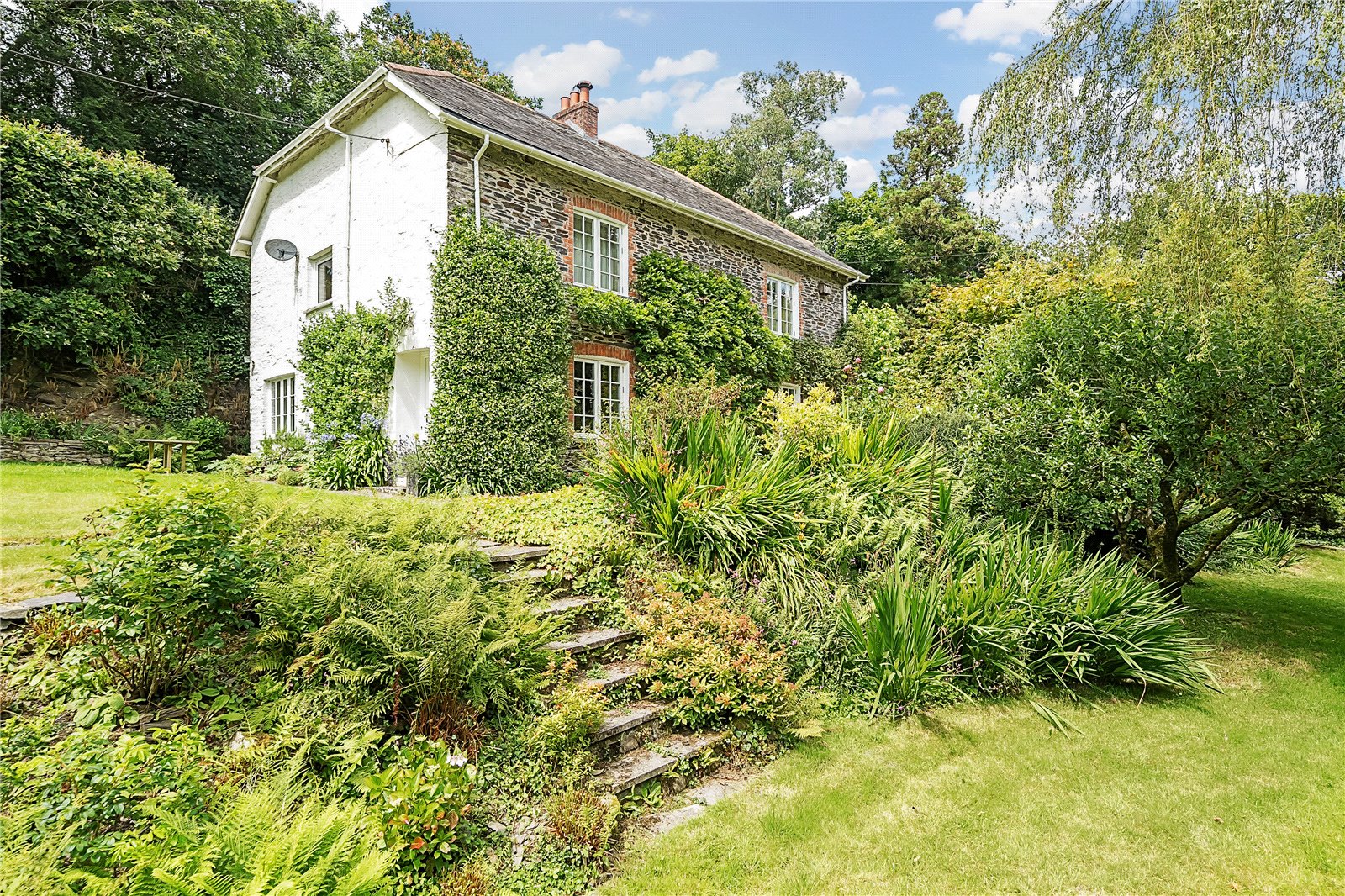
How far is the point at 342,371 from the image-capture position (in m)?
10.8

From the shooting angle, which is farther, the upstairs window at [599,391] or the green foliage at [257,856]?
the upstairs window at [599,391]

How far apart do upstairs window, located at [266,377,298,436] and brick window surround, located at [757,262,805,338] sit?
1049 cm

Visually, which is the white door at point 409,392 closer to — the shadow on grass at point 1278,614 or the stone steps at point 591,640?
the stone steps at point 591,640

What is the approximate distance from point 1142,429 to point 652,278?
8.47 meters

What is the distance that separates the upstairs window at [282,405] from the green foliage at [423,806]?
12.3 meters

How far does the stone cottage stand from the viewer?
1019 centimetres

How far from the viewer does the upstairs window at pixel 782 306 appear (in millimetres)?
16125

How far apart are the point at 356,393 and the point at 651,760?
29.0 ft

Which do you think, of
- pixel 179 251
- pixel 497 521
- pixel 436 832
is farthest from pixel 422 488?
pixel 179 251

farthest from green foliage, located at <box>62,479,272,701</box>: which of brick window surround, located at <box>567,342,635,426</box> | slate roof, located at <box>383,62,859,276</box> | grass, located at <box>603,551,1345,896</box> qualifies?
slate roof, located at <box>383,62,859,276</box>

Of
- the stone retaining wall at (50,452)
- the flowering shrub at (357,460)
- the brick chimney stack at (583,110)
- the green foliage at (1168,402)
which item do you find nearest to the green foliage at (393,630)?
the green foliage at (1168,402)

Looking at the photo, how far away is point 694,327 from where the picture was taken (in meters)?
13.0

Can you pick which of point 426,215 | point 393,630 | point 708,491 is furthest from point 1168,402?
point 426,215

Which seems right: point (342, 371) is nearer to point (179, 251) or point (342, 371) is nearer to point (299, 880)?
point (179, 251)
